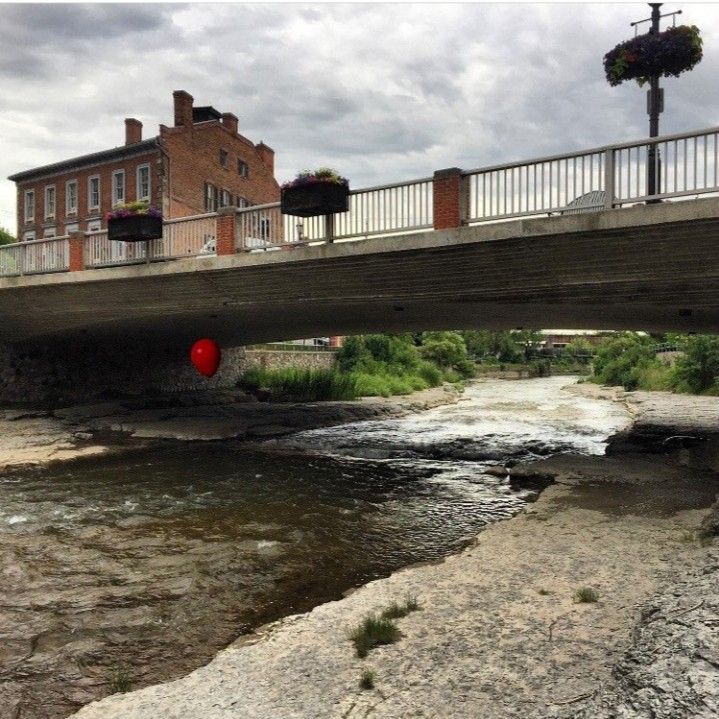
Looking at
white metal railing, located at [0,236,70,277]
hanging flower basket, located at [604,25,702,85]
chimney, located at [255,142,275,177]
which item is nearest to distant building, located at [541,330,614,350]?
chimney, located at [255,142,275,177]

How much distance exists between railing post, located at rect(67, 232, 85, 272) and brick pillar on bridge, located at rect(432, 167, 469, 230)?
1123 cm

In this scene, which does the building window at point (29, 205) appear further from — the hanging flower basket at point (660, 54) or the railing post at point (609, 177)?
the railing post at point (609, 177)

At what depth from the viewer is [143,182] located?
4066cm

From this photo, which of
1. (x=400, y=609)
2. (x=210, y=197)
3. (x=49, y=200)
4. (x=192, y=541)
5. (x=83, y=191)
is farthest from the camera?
(x=49, y=200)

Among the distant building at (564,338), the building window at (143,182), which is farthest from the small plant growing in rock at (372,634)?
the distant building at (564,338)

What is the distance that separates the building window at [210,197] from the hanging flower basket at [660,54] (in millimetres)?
34606

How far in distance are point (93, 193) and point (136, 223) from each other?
104ft

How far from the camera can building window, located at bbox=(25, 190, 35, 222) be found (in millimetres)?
46719

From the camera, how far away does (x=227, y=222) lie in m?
14.7

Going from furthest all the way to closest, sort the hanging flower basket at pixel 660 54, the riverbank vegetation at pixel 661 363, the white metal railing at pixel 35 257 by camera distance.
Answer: the riverbank vegetation at pixel 661 363, the white metal railing at pixel 35 257, the hanging flower basket at pixel 660 54

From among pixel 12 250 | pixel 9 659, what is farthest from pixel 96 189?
pixel 9 659

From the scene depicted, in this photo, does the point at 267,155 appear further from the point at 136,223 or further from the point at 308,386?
the point at 136,223

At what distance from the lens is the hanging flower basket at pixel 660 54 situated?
11.0 metres

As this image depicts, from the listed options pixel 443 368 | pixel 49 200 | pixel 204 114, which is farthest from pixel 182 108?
pixel 443 368
